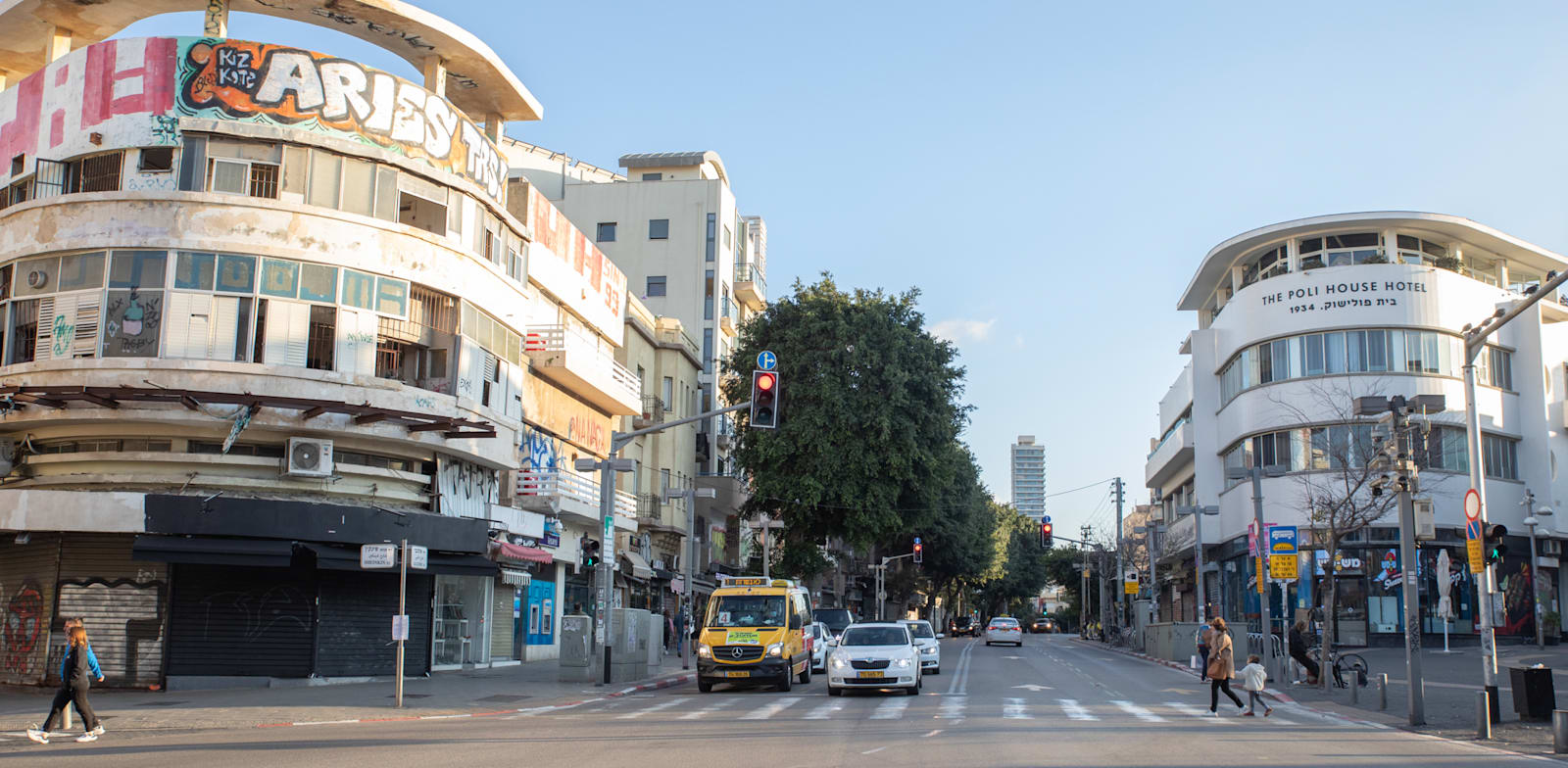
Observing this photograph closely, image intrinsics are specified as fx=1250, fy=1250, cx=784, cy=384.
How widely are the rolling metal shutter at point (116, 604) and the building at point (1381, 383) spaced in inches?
1301

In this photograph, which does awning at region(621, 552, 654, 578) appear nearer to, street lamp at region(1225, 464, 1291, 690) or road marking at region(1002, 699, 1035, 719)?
street lamp at region(1225, 464, 1291, 690)

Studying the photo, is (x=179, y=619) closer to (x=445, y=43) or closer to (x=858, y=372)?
(x=445, y=43)

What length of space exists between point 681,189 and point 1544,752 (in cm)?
5078

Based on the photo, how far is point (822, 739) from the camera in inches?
624

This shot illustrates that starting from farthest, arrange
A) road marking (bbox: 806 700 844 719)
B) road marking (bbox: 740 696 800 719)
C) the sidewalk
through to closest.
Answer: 1. road marking (bbox: 740 696 800 719)
2. road marking (bbox: 806 700 844 719)
3. the sidewalk

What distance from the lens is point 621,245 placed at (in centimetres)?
6234

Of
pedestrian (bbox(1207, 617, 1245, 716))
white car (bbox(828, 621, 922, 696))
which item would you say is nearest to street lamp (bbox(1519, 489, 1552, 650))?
pedestrian (bbox(1207, 617, 1245, 716))

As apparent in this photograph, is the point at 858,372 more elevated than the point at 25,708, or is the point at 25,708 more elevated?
the point at 858,372

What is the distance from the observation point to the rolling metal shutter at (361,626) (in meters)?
25.1

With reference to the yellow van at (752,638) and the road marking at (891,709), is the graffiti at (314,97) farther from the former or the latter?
the road marking at (891,709)

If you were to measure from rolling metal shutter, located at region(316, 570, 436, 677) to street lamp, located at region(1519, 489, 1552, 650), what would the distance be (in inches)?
1617

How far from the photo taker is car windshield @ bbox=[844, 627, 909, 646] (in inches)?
952

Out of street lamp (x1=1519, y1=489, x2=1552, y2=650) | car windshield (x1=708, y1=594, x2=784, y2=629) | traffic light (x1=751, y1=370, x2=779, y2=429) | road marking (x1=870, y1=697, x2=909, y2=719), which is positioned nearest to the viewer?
road marking (x1=870, y1=697, x2=909, y2=719)

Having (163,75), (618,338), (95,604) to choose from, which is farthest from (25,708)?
(618,338)
